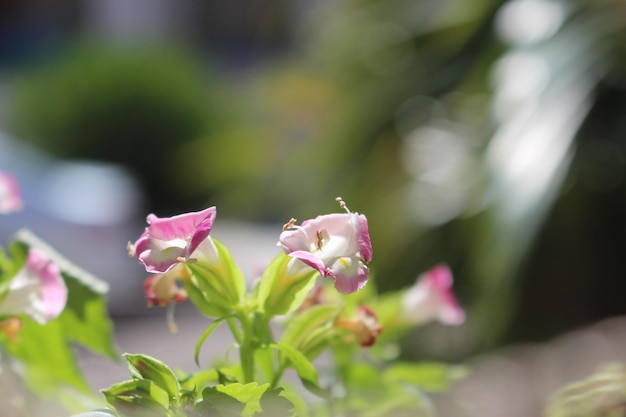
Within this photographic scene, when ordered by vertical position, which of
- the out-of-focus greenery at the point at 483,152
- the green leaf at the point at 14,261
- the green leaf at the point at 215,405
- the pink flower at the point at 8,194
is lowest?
the green leaf at the point at 215,405

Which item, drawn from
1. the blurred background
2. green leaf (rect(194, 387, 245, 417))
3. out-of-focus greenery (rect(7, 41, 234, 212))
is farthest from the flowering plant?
out-of-focus greenery (rect(7, 41, 234, 212))

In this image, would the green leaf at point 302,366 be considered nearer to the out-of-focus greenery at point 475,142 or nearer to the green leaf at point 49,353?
the green leaf at point 49,353

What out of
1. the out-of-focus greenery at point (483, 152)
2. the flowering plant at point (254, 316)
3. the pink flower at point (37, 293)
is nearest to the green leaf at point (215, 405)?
the flowering plant at point (254, 316)

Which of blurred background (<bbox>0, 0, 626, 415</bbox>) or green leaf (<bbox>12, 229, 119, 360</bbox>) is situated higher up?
blurred background (<bbox>0, 0, 626, 415</bbox>)

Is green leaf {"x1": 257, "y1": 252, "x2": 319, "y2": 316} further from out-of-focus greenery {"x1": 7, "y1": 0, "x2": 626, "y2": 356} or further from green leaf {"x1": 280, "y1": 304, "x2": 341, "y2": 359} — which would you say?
out-of-focus greenery {"x1": 7, "y1": 0, "x2": 626, "y2": 356}

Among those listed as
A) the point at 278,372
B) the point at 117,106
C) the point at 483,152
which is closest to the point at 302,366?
the point at 278,372

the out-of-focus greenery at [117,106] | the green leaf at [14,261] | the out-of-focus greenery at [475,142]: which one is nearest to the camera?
the green leaf at [14,261]

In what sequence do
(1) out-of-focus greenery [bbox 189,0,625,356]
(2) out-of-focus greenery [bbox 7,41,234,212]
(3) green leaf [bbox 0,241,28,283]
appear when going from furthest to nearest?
1. (2) out-of-focus greenery [bbox 7,41,234,212]
2. (1) out-of-focus greenery [bbox 189,0,625,356]
3. (3) green leaf [bbox 0,241,28,283]

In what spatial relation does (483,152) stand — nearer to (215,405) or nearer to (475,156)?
(475,156)
